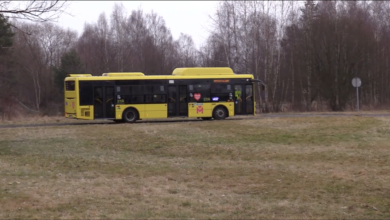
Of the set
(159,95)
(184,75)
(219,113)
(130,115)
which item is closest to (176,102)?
(159,95)

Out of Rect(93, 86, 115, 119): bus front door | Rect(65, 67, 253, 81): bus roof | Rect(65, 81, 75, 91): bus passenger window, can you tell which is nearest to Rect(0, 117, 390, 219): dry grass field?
Rect(93, 86, 115, 119): bus front door

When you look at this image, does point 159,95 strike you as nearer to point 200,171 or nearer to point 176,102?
point 176,102

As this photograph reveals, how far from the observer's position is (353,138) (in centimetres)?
2244

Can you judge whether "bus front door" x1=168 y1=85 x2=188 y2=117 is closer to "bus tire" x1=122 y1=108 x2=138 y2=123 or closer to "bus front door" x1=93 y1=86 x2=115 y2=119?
"bus tire" x1=122 y1=108 x2=138 y2=123

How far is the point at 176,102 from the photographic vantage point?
32812 mm

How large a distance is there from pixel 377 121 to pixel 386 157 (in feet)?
36.8

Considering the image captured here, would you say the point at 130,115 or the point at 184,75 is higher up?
the point at 184,75

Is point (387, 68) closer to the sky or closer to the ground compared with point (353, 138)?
closer to the sky

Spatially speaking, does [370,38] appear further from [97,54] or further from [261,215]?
[261,215]

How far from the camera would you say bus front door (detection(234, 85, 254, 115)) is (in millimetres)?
33656

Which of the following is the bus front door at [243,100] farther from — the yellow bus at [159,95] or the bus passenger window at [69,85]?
the bus passenger window at [69,85]

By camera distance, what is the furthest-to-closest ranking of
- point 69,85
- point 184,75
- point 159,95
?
point 184,75 < point 159,95 < point 69,85

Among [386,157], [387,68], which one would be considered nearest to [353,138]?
[386,157]

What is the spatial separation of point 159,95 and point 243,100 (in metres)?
5.35
